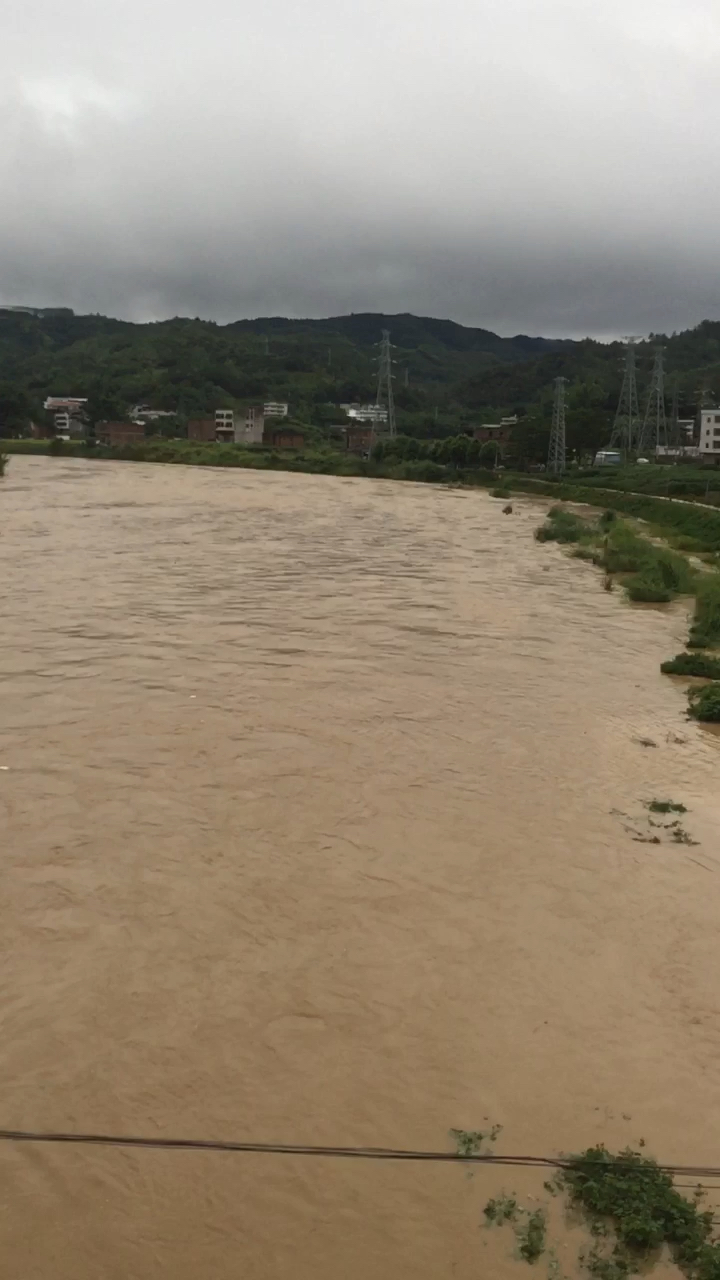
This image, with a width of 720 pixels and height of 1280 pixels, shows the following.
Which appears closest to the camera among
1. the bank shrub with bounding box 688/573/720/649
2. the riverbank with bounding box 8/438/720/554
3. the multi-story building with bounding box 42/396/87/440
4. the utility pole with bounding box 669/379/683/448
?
Answer: the bank shrub with bounding box 688/573/720/649

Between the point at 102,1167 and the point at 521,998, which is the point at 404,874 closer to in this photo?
the point at 521,998

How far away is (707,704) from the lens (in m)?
11.7

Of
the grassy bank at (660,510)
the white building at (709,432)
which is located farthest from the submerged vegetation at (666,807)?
the white building at (709,432)

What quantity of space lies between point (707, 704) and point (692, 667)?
2.16 m

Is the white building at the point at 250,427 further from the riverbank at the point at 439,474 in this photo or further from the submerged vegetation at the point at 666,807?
the submerged vegetation at the point at 666,807

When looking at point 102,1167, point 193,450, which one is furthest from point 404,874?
point 193,450

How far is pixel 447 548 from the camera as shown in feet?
94.6

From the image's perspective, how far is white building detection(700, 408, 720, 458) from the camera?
6762 cm

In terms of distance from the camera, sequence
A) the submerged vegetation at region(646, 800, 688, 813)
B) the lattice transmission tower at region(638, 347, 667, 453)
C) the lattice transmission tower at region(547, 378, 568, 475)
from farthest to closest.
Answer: the lattice transmission tower at region(638, 347, 667, 453), the lattice transmission tower at region(547, 378, 568, 475), the submerged vegetation at region(646, 800, 688, 813)

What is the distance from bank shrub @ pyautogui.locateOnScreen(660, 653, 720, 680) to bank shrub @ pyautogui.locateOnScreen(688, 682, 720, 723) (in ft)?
4.65

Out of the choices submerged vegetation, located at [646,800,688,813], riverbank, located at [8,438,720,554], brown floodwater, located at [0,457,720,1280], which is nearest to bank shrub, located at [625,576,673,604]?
Answer: brown floodwater, located at [0,457,720,1280]

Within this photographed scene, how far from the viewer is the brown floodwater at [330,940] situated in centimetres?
439

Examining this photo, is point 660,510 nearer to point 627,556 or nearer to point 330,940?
point 627,556

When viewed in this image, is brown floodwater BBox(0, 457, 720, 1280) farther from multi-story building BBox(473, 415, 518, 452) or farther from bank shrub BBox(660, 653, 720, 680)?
multi-story building BBox(473, 415, 518, 452)
